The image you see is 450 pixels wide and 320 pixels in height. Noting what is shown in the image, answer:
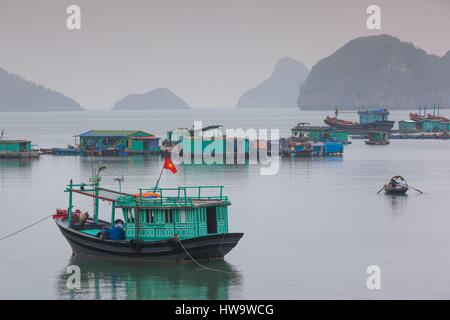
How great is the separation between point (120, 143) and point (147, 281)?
64.8 m

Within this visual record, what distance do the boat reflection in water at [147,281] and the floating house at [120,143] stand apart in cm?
6018

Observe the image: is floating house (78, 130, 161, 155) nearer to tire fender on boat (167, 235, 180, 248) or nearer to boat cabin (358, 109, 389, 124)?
boat cabin (358, 109, 389, 124)

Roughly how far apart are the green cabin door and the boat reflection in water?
1.42m

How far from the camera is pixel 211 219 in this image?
3656 centimetres

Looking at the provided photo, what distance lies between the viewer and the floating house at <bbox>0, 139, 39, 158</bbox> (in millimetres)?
95375

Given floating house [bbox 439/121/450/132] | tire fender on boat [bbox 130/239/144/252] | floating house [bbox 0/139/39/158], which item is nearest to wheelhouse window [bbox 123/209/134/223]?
tire fender on boat [bbox 130/239/144/252]

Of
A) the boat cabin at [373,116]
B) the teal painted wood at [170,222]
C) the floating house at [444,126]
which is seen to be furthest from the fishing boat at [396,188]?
the floating house at [444,126]

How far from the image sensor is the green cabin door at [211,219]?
120 ft

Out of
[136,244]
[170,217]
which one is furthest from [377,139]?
[136,244]

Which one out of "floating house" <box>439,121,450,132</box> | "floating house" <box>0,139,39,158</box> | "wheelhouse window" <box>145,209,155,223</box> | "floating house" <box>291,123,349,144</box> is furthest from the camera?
"floating house" <box>439,121,450,132</box>

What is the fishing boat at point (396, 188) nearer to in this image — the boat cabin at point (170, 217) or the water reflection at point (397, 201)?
the water reflection at point (397, 201)

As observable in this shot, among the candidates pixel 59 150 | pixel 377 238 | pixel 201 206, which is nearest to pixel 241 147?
pixel 59 150
